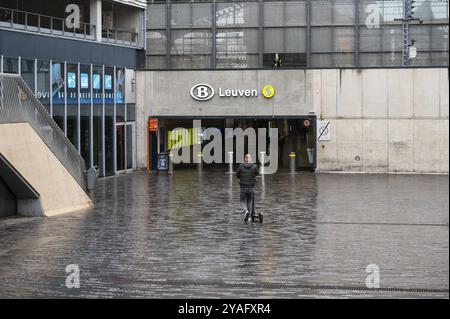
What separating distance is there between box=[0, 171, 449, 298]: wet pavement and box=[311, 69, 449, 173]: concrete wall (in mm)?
7890

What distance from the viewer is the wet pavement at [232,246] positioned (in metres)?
13.4

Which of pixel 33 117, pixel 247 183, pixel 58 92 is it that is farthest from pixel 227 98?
pixel 247 183

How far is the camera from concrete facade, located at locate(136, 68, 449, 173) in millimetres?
37500

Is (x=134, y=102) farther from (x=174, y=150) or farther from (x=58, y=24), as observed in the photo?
(x=58, y=24)

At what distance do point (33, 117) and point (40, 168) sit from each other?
127 cm

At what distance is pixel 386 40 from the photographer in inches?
1513

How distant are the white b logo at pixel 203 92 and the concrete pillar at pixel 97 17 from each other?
16.3 ft

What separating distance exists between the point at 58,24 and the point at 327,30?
445 inches

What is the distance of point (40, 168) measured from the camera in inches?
896

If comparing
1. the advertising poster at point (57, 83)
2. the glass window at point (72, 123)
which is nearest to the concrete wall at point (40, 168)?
the advertising poster at point (57, 83)

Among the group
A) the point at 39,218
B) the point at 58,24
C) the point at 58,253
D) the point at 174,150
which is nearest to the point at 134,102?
the point at 174,150

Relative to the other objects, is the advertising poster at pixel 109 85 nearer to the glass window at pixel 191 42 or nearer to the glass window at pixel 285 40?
the glass window at pixel 191 42

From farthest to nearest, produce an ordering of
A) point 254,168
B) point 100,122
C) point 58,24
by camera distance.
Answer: point 100,122, point 58,24, point 254,168

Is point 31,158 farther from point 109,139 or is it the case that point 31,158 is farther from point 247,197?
point 109,139
